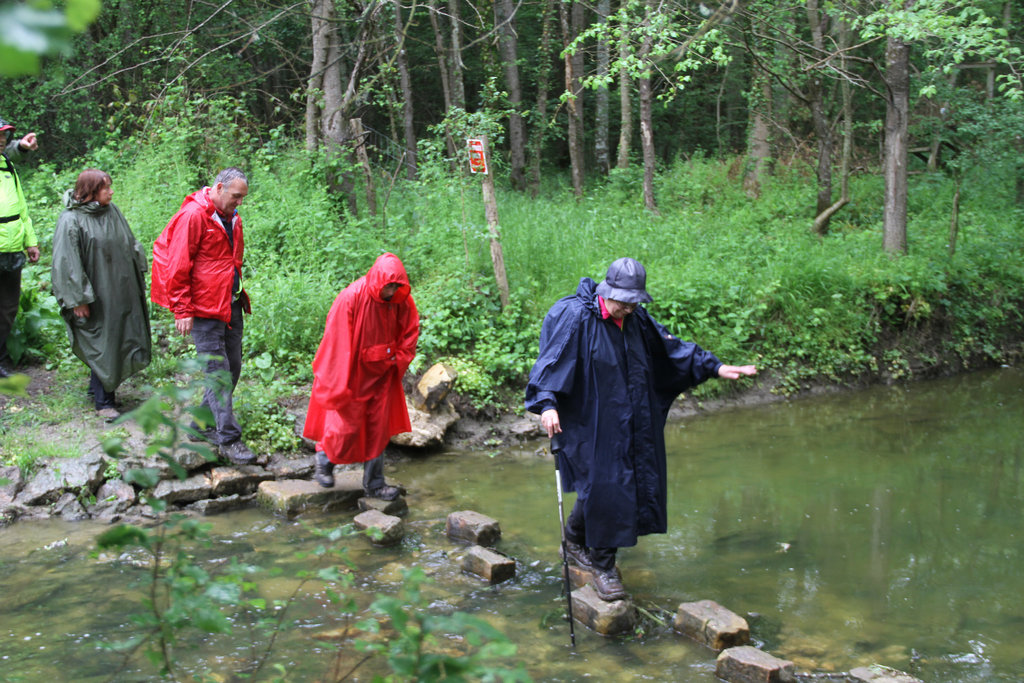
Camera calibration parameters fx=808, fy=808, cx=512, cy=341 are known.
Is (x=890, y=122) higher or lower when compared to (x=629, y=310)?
higher

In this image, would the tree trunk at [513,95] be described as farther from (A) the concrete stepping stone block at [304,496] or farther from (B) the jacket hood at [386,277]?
(A) the concrete stepping stone block at [304,496]

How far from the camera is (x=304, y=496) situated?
6250mm

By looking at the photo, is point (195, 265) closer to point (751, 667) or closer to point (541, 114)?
point (751, 667)

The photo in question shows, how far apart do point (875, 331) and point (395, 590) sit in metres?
8.10

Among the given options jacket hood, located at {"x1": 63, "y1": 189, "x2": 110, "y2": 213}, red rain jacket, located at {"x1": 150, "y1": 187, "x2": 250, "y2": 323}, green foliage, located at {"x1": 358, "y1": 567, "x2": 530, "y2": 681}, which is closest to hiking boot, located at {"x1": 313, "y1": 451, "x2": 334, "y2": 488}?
red rain jacket, located at {"x1": 150, "y1": 187, "x2": 250, "y2": 323}

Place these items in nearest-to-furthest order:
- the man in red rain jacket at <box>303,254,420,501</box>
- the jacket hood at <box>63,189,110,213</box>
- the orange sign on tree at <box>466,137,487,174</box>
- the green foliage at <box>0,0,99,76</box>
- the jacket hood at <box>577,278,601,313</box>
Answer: the green foliage at <box>0,0,99,76</box> < the jacket hood at <box>577,278,601,313</box> < the man in red rain jacket at <box>303,254,420,501</box> < the jacket hood at <box>63,189,110,213</box> < the orange sign on tree at <box>466,137,487,174</box>

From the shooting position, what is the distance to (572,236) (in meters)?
11.4

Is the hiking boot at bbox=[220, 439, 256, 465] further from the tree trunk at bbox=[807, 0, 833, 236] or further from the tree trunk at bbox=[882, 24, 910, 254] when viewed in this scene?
the tree trunk at bbox=[807, 0, 833, 236]

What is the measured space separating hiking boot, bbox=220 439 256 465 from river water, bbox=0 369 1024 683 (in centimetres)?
66

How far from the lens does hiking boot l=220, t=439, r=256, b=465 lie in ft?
22.3

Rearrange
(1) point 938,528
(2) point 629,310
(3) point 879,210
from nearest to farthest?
(2) point 629,310 → (1) point 938,528 → (3) point 879,210

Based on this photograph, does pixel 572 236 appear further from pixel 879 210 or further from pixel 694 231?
pixel 879 210

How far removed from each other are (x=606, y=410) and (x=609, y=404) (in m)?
0.04

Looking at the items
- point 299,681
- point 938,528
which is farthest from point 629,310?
point 938,528
